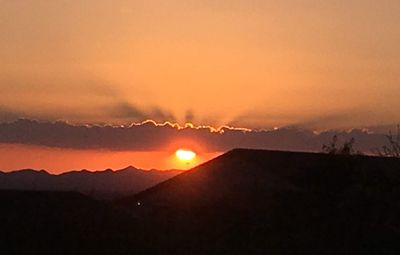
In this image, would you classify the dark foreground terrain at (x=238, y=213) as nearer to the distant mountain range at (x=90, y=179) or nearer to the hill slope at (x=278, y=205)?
the hill slope at (x=278, y=205)

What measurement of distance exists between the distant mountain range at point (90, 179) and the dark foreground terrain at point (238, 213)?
166ft

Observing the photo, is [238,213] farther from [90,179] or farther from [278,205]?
[90,179]

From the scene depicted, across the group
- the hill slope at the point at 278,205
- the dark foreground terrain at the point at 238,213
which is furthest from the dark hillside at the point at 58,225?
the hill slope at the point at 278,205

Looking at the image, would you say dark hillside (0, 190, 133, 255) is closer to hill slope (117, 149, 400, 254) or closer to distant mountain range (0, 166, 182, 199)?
hill slope (117, 149, 400, 254)

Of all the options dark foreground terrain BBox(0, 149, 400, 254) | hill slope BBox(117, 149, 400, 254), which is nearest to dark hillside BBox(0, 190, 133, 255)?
dark foreground terrain BBox(0, 149, 400, 254)

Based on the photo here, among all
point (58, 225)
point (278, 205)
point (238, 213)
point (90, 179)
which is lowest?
point (58, 225)

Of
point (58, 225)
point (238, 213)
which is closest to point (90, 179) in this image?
point (238, 213)

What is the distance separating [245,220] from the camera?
49406 mm

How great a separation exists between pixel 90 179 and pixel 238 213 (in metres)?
82.6

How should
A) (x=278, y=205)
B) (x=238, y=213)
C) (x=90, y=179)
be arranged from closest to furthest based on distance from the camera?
(x=238, y=213), (x=278, y=205), (x=90, y=179)

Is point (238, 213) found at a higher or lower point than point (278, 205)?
lower

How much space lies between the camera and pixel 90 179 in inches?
5187

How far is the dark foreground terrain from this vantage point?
1451 inches

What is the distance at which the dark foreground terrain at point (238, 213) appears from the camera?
36.8 metres
